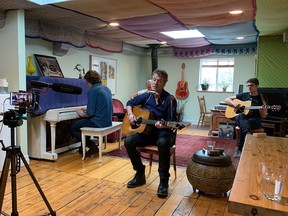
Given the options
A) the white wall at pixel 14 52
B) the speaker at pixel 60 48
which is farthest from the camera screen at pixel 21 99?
the speaker at pixel 60 48

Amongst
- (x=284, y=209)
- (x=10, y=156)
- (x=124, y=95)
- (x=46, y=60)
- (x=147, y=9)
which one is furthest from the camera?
(x=124, y=95)

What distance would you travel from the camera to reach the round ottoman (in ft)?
7.70

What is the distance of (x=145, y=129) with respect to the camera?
8.94ft

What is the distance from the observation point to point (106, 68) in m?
5.93

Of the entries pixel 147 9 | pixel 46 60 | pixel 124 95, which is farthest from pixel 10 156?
pixel 124 95

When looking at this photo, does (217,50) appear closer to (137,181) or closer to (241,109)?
(241,109)

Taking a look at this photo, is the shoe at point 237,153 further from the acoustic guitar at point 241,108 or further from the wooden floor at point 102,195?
the wooden floor at point 102,195

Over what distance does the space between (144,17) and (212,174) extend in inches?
89.3

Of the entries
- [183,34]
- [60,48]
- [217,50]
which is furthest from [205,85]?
[60,48]

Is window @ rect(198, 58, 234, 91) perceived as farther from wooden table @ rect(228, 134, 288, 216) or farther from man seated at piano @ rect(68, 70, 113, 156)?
wooden table @ rect(228, 134, 288, 216)

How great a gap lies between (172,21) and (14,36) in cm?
211

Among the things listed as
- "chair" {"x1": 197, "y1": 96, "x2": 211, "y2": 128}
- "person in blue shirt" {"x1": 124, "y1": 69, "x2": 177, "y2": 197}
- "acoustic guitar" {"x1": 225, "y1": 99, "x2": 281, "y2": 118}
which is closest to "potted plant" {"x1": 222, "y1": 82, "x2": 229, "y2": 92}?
"chair" {"x1": 197, "y1": 96, "x2": 211, "y2": 128}

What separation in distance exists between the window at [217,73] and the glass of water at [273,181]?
573 centimetres

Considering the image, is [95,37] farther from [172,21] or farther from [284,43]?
[284,43]
